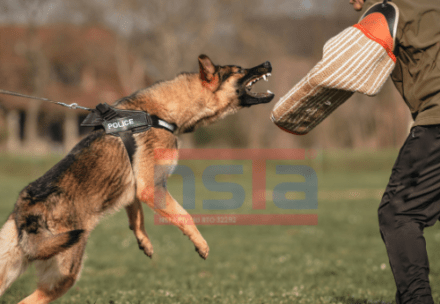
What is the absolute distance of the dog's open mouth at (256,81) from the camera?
3.94m

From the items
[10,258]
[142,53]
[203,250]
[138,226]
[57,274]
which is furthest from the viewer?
[142,53]

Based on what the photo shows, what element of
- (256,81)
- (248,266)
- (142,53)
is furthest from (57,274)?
(142,53)

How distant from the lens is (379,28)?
234cm

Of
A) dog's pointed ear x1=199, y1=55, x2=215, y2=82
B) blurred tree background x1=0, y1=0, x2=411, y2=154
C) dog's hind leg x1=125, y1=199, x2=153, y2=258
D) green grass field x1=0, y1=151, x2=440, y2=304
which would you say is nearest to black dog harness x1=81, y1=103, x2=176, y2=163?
dog's hind leg x1=125, y1=199, x2=153, y2=258

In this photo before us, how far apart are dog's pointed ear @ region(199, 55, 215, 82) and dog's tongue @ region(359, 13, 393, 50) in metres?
1.82

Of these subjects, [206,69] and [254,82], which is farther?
[254,82]

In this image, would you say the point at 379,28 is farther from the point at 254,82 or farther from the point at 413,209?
the point at 254,82

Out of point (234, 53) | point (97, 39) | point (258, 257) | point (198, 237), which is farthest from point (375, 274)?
point (97, 39)

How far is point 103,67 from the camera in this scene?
3191 cm

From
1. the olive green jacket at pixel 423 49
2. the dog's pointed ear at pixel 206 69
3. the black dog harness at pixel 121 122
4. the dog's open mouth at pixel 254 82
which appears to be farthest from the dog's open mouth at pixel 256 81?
the olive green jacket at pixel 423 49

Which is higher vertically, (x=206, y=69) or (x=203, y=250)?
(x=206, y=69)

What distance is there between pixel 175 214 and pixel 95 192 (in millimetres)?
685

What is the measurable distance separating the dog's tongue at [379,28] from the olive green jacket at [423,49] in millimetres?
89

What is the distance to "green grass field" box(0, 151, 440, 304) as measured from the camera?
423cm
